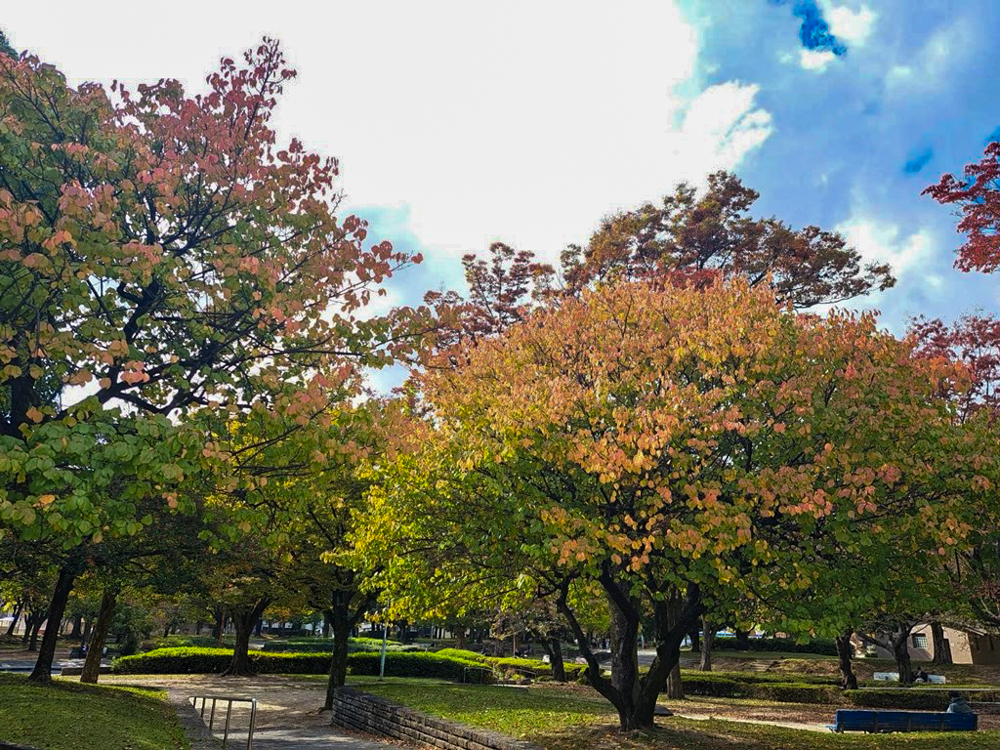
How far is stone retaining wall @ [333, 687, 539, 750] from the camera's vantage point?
12.5 m

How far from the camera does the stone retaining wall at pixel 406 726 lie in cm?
1246

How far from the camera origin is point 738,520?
964 centimetres

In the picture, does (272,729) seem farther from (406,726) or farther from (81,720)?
(81,720)

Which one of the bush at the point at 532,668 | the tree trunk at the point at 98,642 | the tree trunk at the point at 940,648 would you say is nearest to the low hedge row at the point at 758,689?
the bush at the point at 532,668

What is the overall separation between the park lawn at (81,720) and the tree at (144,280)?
4003 millimetres

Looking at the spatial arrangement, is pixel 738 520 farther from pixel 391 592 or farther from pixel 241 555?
pixel 241 555

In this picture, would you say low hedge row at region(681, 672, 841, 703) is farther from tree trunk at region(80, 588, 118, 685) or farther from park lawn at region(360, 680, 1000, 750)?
tree trunk at region(80, 588, 118, 685)

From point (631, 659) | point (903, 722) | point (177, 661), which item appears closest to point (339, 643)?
point (631, 659)

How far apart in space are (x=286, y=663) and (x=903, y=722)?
95.0 feet

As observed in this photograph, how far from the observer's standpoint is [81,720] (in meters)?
13.1

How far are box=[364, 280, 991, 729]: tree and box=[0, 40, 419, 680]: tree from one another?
116 inches

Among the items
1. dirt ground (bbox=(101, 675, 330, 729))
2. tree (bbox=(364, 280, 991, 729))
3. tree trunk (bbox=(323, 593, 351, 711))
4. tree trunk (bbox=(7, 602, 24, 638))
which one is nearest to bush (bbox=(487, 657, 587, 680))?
dirt ground (bbox=(101, 675, 330, 729))

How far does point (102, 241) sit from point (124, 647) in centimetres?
4092

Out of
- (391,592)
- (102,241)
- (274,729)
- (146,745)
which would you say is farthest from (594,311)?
(274,729)
